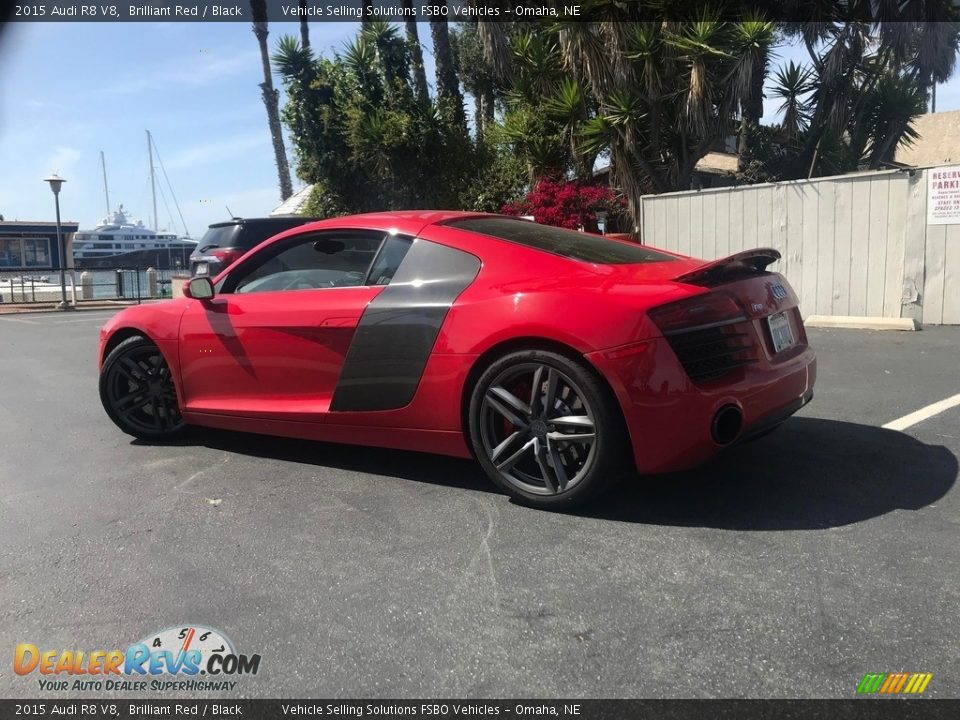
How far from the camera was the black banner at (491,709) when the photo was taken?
2008 mm

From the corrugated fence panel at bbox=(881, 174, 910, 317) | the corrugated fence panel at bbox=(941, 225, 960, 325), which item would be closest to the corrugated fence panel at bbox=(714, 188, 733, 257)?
the corrugated fence panel at bbox=(881, 174, 910, 317)

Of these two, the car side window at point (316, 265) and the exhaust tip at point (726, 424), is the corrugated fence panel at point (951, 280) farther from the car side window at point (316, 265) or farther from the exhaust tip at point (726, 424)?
the car side window at point (316, 265)

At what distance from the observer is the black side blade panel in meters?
3.70

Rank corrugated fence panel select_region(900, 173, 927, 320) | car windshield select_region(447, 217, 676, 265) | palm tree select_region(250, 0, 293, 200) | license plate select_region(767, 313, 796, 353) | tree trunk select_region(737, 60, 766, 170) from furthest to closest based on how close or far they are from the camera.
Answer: palm tree select_region(250, 0, 293, 200) < tree trunk select_region(737, 60, 766, 170) < corrugated fence panel select_region(900, 173, 927, 320) < car windshield select_region(447, 217, 676, 265) < license plate select_region(767, 313, 796, 353)

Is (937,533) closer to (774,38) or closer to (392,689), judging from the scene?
(392,689)

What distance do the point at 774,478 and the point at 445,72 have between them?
1853 centimetres

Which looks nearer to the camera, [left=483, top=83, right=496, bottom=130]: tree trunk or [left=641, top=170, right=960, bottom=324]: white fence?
[left=641, top=170, right=960, bottom=324]: white fence

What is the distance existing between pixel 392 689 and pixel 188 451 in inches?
120

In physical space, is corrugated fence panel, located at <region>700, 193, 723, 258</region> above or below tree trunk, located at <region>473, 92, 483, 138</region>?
below

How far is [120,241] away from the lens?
88500 millimetres

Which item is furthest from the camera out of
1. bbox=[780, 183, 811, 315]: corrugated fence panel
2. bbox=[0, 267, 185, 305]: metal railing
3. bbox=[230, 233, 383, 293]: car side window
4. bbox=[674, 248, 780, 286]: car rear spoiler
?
bbox=[0, 267, 185, 305]: metal railing

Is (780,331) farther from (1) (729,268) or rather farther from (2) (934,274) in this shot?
(2) (934,274)

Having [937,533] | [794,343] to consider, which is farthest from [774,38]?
[937,533]

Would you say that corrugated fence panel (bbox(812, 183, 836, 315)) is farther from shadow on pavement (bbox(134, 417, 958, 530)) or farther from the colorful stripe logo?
the colorful stripe logo
